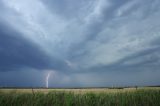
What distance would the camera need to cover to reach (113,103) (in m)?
16.3

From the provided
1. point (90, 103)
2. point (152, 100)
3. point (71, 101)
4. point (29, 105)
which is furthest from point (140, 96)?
point (29, 105)

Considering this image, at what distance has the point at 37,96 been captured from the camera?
56.8ft

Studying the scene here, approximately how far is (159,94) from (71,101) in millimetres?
6842

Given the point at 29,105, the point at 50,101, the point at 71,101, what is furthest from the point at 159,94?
the point at 29,105

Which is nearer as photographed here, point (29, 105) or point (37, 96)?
point (29, 105)

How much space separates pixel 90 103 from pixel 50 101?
2.83m

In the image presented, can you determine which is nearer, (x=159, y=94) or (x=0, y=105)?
(x=0, y=105)

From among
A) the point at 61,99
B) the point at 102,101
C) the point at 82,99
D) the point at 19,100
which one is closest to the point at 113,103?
the point at 102,101

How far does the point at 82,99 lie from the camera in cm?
1653

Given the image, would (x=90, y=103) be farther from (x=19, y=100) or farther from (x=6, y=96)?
(x=6, y=96)

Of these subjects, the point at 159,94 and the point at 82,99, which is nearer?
the point at 82,99

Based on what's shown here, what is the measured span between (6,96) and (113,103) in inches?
299

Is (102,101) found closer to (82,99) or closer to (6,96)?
(82,99)

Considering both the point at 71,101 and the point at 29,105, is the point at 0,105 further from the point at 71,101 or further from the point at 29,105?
the point at 71,101
